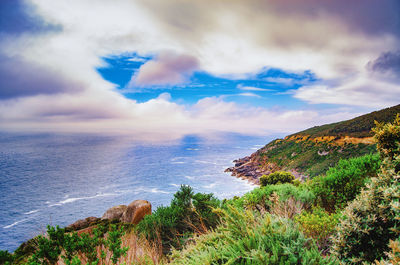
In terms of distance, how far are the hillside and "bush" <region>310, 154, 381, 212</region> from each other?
38.5m

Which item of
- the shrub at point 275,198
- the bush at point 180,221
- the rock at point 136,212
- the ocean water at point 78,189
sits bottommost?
the ocean water at point 78,189

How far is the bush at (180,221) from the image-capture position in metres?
6.98

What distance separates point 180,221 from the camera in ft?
25.4

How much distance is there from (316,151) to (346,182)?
53888mm

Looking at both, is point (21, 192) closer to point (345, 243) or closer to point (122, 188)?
point (122, 188)

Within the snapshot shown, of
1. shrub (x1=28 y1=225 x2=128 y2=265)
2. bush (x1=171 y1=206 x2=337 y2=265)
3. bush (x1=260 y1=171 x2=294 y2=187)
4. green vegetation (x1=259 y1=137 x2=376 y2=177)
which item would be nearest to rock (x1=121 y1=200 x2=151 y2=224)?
shrub (x1=28 y1=225 x2=128 y2=265)

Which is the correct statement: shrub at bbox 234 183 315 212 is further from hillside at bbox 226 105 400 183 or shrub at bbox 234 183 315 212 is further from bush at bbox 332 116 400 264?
hillside at bbox 226 105 400 183

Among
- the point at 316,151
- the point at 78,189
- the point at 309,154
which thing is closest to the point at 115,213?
the point at 309,154

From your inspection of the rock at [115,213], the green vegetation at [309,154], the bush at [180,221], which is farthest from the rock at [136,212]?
the green vegetation at [309,154]

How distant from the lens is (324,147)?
179ft

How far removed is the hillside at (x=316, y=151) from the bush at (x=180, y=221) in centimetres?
4188

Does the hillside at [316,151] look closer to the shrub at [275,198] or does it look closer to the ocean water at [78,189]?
the ocean water at [78,189]

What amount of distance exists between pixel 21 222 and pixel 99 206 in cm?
1428

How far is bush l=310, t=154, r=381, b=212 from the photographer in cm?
739
